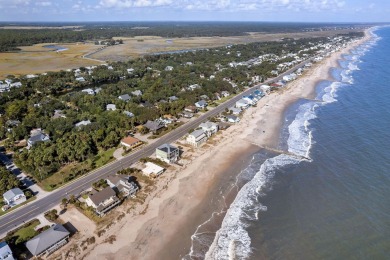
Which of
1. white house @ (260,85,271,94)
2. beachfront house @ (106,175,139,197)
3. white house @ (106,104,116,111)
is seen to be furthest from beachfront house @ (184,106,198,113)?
beachfront house @ (106,175,139,197)

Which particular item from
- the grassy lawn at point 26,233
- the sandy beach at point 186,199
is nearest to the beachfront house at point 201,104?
the sandy beach at point 186,199

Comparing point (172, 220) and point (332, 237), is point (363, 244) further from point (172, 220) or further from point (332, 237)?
point (172, 220)

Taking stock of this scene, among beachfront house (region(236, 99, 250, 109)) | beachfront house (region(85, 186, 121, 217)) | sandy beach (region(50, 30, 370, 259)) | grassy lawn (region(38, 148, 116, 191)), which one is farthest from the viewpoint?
beachfront house (region(236, 99, 250, 109))

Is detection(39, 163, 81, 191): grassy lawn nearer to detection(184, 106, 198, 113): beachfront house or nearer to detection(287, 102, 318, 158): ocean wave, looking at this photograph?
detection(184, 106, 198, 113): beachfront house

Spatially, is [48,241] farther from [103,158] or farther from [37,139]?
[37,139]

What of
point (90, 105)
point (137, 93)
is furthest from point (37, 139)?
point (137, 93)

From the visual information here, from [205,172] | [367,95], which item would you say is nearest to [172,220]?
[205,172]
